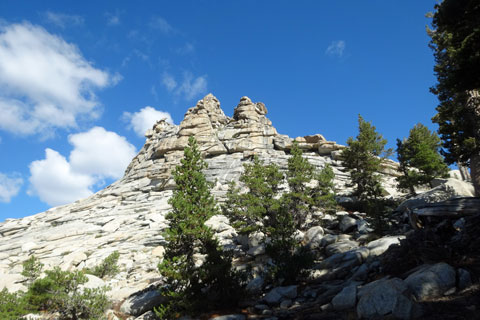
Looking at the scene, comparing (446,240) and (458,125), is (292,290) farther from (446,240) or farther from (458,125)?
(458,125)

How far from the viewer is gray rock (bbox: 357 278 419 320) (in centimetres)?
699

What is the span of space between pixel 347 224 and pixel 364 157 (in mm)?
11247

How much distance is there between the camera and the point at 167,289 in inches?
548

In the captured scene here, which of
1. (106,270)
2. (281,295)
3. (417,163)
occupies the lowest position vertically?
(281,295)

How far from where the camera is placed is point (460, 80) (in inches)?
305

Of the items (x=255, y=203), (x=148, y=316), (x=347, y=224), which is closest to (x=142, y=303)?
(x=148, y=316)

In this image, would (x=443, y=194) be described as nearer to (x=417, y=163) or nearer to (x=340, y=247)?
(x=417, y=163)

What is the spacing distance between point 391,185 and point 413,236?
38665 millimetres

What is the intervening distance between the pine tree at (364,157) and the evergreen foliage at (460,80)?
326 inches

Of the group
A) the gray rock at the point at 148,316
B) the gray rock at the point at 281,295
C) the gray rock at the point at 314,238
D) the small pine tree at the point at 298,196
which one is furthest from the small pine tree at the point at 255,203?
the gray rock at the point at 148,316

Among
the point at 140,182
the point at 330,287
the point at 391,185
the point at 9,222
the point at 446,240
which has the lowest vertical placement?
the point at 330,287

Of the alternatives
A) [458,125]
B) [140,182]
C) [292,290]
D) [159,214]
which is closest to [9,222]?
[140,182]

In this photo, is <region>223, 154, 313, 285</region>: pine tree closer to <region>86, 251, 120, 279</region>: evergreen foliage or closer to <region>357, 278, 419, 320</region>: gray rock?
<region>357, 278, 419, 320</region>: gray rock

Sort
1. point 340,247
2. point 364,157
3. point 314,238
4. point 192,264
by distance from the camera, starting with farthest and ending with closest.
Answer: point 364,157, point 314,238, point 340,247, point 192,264
